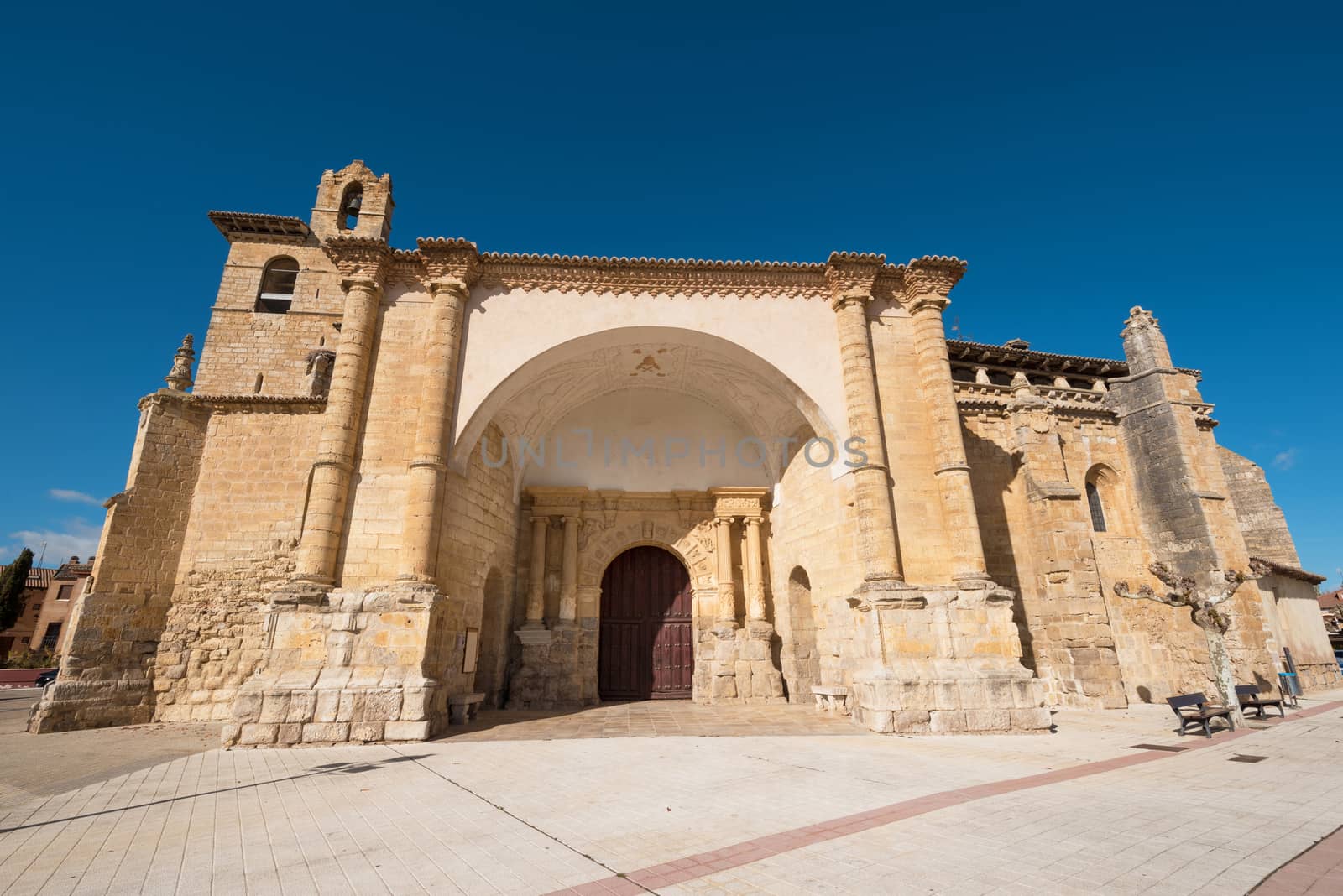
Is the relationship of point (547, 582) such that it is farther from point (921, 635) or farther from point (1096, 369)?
point (1096, 369)

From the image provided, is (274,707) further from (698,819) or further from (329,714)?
(698,819)

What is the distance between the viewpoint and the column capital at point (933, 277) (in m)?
11.5

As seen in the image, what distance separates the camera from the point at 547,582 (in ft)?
47.4

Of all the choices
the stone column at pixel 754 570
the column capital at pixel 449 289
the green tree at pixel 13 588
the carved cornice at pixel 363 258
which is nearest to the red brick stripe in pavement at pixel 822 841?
the stone column at pixel 754 570

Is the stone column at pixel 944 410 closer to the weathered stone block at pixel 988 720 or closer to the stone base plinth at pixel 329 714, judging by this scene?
the weathered stone block at pixel 988 720

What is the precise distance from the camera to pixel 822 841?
3898mm

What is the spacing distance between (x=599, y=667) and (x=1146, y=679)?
13549mm

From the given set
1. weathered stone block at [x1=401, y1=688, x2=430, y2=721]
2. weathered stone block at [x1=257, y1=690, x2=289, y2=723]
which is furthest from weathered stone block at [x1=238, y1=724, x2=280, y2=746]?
weathered stone block at [x1=401, y1=688, x2=430, y2=721]

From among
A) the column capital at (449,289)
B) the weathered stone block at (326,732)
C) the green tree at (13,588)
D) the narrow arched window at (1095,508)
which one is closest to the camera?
the weathered stone block at (326,732)

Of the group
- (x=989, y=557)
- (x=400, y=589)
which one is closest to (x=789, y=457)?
(x=989, y=557)

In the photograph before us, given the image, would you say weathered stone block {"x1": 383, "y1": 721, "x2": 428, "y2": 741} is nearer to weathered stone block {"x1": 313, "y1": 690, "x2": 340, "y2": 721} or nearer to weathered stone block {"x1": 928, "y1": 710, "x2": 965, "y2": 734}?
weathered stone block {"x1": 313, "y1": 690, "x2": 340, "y2": 721}

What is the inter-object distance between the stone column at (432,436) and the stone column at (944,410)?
9.17 metres

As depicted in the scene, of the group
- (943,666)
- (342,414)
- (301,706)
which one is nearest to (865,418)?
(943,666)

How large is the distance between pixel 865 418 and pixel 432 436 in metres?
8.00
